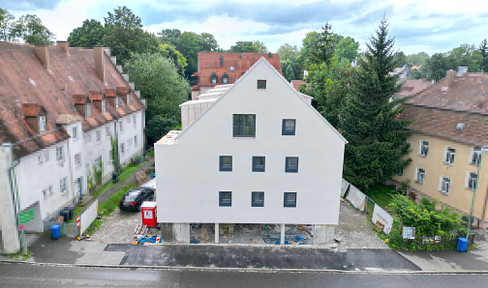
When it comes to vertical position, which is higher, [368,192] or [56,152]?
[56,152]

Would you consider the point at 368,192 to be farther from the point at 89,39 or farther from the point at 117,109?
the point at 89,39

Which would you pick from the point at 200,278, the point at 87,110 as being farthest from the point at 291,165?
the point at 87,110

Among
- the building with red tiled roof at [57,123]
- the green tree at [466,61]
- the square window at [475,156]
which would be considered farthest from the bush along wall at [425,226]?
the green tree at [466,61]

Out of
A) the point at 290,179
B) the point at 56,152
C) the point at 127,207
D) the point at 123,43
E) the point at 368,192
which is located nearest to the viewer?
the point at 290,179

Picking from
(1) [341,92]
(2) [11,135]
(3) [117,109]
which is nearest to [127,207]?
(2) [11,135]

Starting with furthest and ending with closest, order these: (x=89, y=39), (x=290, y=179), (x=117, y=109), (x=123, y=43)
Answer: (x=89, y=39) → (x=123, y=43) → (x=117, y=109) → (x=290, y=179)

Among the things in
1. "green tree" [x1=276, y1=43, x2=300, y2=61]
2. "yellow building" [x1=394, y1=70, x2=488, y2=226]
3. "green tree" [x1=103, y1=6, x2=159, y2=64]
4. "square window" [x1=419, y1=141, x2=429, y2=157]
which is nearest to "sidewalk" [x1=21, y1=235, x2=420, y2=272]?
"yellow building" [x1=394, y1=70, x2=488, y2=226]

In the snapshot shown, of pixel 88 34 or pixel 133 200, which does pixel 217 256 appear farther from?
pixel 88 34
